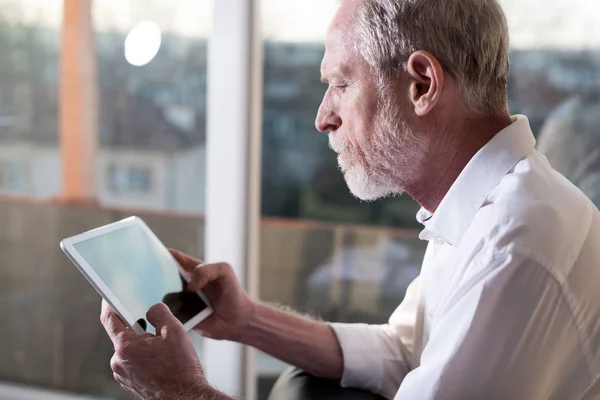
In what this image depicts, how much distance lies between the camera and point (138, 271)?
4.28 feet

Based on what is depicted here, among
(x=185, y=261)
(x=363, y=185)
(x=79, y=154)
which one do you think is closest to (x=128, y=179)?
(x=79, y=154)

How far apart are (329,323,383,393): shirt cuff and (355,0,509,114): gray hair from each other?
0.59m

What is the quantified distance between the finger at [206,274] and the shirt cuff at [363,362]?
300 mm

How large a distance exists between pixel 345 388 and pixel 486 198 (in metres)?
0.55

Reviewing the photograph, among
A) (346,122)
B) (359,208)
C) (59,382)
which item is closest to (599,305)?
(346,122)

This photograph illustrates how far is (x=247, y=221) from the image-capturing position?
2.36m

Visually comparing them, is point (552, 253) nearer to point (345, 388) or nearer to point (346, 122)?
point (346, 122)

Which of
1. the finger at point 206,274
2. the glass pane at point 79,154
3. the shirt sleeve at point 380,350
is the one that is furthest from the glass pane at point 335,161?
the finger at point 206,274

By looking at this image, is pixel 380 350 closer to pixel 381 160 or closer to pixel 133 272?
pixel 381 160

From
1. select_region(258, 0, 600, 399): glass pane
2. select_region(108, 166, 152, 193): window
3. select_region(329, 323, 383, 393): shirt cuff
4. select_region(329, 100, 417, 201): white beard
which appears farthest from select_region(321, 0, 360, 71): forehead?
select_region(108, 166, 152, 193): window

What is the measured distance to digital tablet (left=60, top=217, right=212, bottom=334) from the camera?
3.85 ft

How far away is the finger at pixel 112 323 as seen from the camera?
117cm

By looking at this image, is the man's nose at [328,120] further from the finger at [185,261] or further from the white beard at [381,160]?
the finger at [185,261]

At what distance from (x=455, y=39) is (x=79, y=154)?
5.88ft
